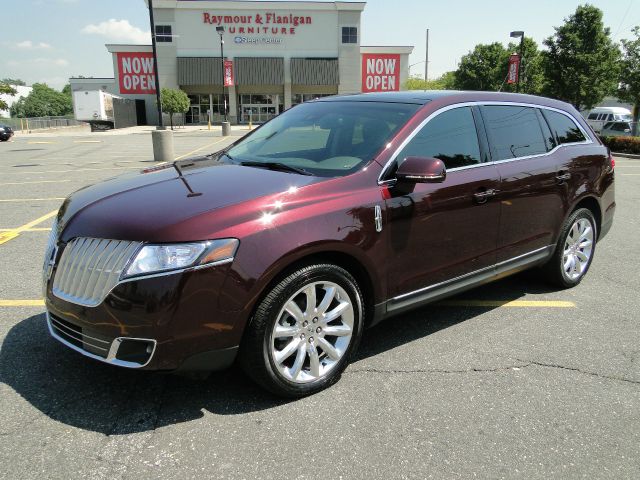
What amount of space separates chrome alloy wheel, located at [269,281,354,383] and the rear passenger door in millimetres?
1594

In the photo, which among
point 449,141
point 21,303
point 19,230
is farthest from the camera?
point 19,230

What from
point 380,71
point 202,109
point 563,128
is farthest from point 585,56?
point 202,109

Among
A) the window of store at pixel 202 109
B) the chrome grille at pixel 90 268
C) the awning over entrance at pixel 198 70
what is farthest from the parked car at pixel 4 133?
the chrome grille at pixel 90 268

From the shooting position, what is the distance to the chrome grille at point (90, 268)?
8.52ft

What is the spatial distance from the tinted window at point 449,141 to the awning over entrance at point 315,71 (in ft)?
175

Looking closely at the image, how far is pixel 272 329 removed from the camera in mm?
2834

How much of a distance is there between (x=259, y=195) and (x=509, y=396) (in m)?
1.89

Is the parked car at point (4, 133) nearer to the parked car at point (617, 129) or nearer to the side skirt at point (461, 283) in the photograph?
the side skirt at point (461, 283)

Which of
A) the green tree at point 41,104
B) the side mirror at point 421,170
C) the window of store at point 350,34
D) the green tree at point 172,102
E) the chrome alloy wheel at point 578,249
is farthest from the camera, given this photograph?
the green tree at point 41,104

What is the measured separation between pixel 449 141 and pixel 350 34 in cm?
5495

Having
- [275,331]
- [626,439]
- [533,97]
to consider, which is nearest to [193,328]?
[275,331]

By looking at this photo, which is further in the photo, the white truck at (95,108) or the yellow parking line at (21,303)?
the white truck at (95,108)

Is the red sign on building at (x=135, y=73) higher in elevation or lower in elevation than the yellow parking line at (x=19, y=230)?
higher

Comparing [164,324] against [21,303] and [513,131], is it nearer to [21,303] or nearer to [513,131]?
[21,303]
